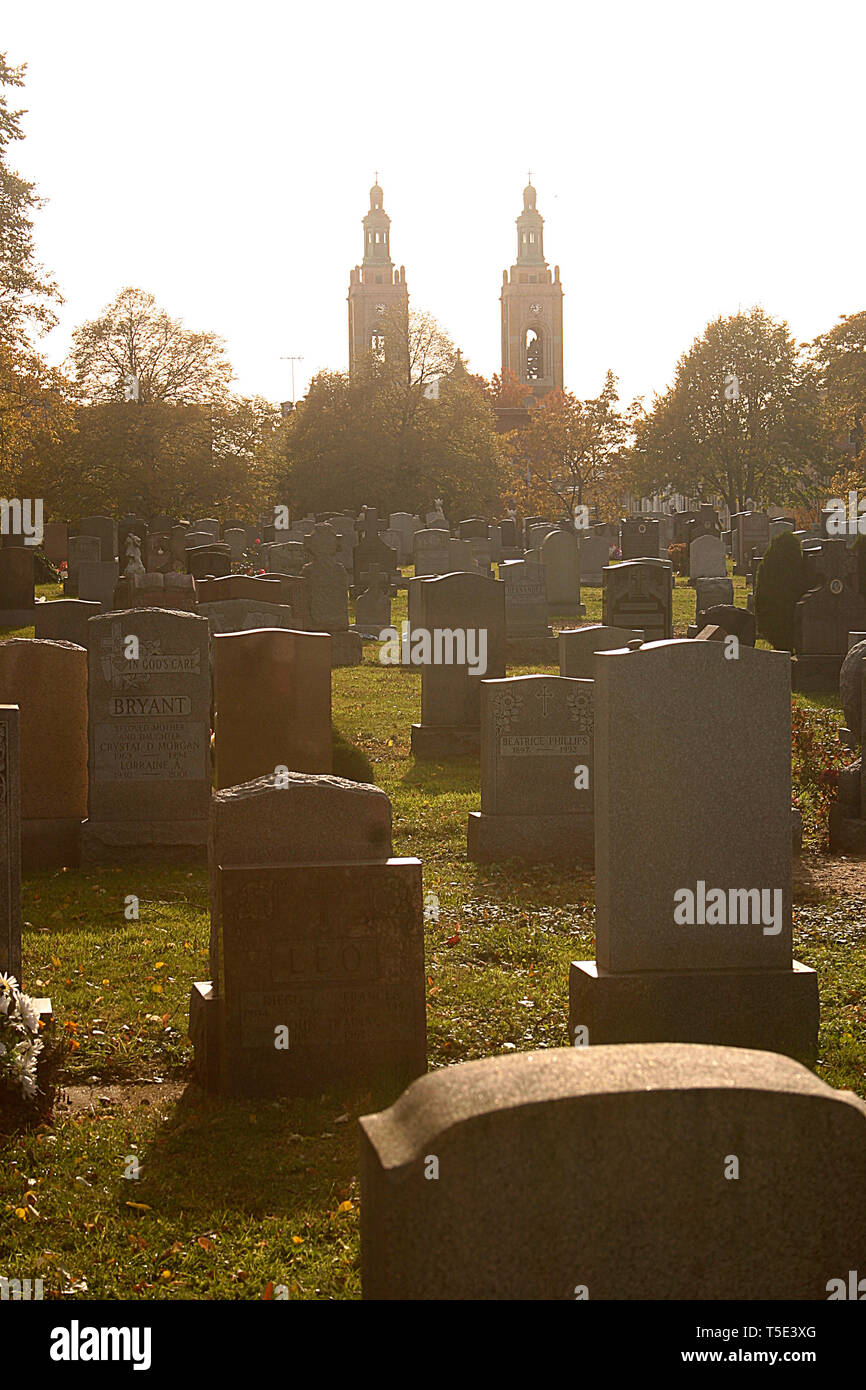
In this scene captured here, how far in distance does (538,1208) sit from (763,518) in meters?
42.4

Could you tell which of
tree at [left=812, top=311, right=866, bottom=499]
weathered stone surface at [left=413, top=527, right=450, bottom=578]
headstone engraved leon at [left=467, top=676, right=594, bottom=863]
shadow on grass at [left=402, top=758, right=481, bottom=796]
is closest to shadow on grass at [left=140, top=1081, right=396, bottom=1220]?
headstone engraved leon at [left=467, top=676, right=594, bottom=863]

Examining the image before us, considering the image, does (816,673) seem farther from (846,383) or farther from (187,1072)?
(846,383)

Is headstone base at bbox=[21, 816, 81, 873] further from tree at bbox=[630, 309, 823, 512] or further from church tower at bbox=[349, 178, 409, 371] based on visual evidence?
church tower at bbox=[349, 178, 409, 371]

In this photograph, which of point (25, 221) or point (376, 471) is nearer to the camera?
point (25, 221)

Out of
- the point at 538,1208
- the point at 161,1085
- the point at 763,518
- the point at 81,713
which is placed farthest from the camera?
the point at 763,518

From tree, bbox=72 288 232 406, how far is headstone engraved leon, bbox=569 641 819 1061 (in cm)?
Answer: 4395

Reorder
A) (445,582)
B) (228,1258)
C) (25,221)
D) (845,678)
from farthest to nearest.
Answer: (25,221) < (445,582) < (845,678) < (228,1258)

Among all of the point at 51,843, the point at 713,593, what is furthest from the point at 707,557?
the point at 51,843

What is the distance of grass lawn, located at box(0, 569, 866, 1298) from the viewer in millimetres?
4609

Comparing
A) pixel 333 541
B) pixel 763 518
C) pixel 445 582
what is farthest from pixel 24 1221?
pixel 763 518

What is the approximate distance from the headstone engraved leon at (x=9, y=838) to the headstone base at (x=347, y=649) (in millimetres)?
15857

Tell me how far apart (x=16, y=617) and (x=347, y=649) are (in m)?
7.46

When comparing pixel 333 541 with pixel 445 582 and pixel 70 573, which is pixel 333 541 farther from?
pixel 445 582

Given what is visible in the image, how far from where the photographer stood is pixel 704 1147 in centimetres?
267
